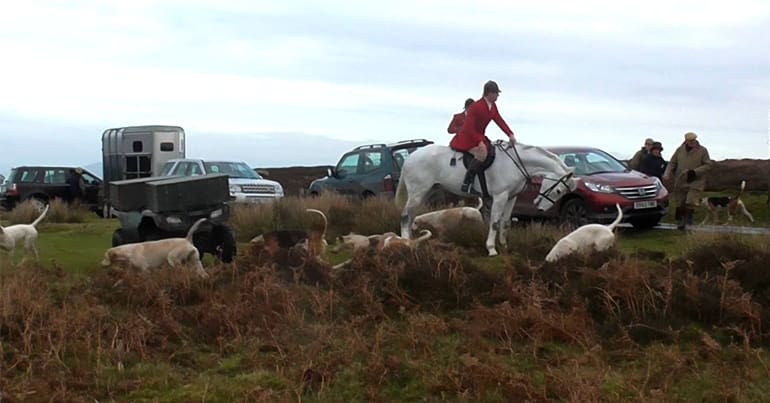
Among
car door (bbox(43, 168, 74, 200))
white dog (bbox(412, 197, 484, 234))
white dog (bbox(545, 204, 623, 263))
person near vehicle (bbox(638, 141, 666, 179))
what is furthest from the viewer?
car door (bbox(43, 168, 74, 200))

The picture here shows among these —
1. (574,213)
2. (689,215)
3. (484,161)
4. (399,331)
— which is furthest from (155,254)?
(689,215)

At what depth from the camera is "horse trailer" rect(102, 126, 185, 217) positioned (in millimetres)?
31297

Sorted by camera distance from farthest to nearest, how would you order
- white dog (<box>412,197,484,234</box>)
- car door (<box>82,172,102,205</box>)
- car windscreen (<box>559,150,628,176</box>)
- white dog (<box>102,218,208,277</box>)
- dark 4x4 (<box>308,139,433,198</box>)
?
car door (<box>82,172,102,205</box>)
dark 4x4 (<box>308,139,433,198</box>)
car windscreen (<box>559,150,628,176</box>)
white dog (<box>412,197,484,234</box>)
white dog (<box>102,218,208,277</box>)

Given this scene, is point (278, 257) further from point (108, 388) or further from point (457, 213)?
point (457, 213)

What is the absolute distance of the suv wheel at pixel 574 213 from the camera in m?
18.4

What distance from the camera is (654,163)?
21406mm

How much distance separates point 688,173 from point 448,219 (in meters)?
5.17

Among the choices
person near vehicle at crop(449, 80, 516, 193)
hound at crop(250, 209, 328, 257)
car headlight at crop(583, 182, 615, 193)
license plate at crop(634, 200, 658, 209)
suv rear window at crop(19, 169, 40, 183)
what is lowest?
suv rear window at crop(19, 169, 40, 183)

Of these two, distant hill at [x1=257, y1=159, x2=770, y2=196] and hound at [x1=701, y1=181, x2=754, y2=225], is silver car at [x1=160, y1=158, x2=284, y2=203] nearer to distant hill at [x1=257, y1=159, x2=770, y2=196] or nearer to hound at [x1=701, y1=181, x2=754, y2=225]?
distant hill at [x1=257, y1=159, x2=770, y2=196]

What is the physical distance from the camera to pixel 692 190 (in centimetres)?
1900

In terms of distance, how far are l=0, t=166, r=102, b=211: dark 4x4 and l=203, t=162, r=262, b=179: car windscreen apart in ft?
23.7

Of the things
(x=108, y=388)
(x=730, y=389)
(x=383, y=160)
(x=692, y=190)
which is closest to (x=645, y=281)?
(x=730, y=389)

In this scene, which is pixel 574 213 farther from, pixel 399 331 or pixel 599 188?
pixel 399 331

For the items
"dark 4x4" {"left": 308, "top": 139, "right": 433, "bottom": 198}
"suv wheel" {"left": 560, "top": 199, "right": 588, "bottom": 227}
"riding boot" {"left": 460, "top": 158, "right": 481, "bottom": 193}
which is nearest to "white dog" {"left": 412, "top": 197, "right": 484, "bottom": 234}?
"riding boot" {"left": 460, "top": 158, "right": 481, "bottom": 193}
